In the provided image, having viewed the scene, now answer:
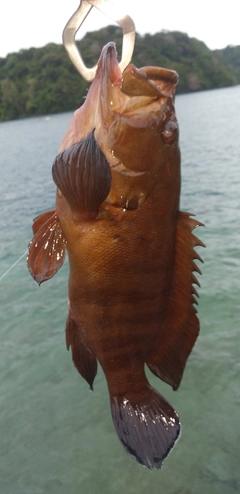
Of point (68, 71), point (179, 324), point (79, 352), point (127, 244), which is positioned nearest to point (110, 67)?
point (127, 244)

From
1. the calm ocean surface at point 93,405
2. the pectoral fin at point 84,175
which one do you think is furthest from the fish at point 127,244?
the calm ocean surface at point 93,405

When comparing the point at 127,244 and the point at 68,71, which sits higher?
the point at 127,244

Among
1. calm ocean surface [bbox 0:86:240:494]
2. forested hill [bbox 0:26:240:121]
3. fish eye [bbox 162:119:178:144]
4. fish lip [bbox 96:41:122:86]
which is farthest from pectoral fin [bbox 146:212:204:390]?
forested hill [bbox 0:26:240:121]

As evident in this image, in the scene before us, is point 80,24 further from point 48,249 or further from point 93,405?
point 93,405

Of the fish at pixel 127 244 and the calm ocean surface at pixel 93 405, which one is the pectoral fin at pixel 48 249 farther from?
the calm ocean surface at pixel 93 405

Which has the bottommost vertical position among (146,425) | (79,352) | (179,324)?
(146,425)

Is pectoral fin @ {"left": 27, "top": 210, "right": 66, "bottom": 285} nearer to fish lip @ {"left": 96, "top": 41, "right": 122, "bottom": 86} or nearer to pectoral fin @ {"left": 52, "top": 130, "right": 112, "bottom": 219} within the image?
pectoral fin @ {"left": 52, "top": 130, "right": 112, "bottom": 219}

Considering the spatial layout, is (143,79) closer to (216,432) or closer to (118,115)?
(118,115)
